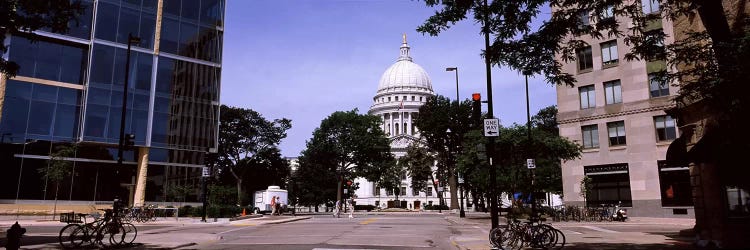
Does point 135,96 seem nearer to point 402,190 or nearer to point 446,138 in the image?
point 446,138

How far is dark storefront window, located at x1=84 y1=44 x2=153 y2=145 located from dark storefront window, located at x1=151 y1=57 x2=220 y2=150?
116 centimetres

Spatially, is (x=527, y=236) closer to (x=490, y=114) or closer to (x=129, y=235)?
(x=490, y=114)

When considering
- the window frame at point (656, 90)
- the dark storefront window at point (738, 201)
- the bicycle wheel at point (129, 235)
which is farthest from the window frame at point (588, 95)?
the bicycle wheel at point (129, 235)

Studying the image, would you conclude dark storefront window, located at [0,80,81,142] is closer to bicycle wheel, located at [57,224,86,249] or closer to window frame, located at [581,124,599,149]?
bicycle wheel, located at [57,224,86,249]

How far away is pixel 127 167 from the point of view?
144 feet

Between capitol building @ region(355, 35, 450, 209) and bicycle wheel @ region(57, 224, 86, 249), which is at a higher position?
capitol building @ region(355, 35, 450, 209)

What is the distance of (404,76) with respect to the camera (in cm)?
14988

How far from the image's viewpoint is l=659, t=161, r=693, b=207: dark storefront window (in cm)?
3538

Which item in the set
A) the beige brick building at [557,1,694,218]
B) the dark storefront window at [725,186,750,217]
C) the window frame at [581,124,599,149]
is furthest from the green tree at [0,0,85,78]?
the window frame at [581,124,599,149]

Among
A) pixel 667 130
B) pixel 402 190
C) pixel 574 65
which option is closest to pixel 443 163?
pixel 574 65

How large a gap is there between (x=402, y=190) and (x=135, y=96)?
94.1m

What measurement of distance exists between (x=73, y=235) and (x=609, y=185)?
119 ft

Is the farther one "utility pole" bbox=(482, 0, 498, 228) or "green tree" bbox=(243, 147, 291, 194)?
"green tree" bbox=(243, 147, 291, 194)

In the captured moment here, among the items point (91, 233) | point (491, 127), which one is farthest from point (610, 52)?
point (91, 233)
